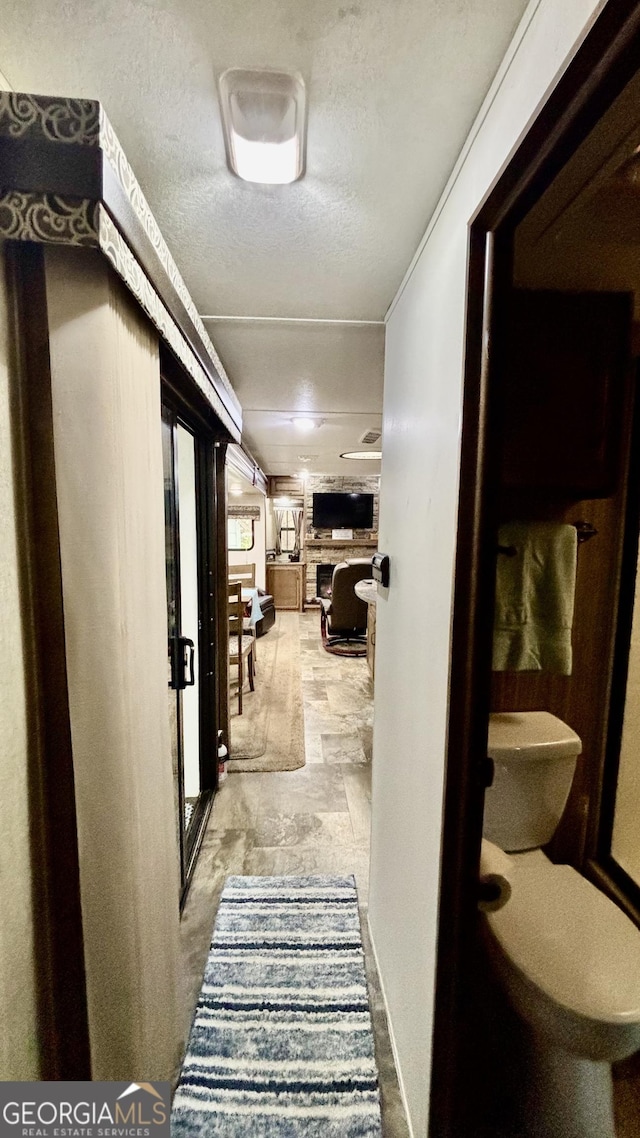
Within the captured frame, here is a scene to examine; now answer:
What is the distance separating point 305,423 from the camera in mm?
3148

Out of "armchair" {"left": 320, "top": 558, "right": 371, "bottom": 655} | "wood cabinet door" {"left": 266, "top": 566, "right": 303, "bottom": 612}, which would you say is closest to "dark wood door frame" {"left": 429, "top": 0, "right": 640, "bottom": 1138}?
"armchair" {"left": 320, "top": 558, "right": 371, "bottom": 655}

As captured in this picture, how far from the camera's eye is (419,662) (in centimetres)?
109

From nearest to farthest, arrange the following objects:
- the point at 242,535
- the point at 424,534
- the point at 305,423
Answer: the point at 424,534 < the point at 305,423 < the point at 242,535

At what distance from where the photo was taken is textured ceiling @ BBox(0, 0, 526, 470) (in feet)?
1.98

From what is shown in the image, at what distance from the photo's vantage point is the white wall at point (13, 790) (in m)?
0.69

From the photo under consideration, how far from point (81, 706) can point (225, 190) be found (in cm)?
115

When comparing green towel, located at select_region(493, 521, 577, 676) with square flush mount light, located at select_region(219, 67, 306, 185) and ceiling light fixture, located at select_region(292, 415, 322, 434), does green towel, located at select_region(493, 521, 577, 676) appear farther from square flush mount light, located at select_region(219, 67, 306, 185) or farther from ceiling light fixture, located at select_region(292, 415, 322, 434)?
ceiling light fixture, located at select_region(292, 415, 322, 434)

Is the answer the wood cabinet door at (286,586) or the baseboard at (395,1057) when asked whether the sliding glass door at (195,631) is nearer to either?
the baseboard at (395,1057)

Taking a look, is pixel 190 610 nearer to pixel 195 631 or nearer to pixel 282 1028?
pixel 195 631

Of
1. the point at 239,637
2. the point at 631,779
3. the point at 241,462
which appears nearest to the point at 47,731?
the point at 631,779

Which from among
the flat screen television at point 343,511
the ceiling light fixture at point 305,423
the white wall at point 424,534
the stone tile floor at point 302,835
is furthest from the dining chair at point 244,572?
the white wall at point 424,534

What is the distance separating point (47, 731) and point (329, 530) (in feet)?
22.5

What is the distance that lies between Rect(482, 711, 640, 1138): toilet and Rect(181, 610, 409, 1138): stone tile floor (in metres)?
0.46

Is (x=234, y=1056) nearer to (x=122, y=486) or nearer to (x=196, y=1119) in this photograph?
(x=196, y=1119)
